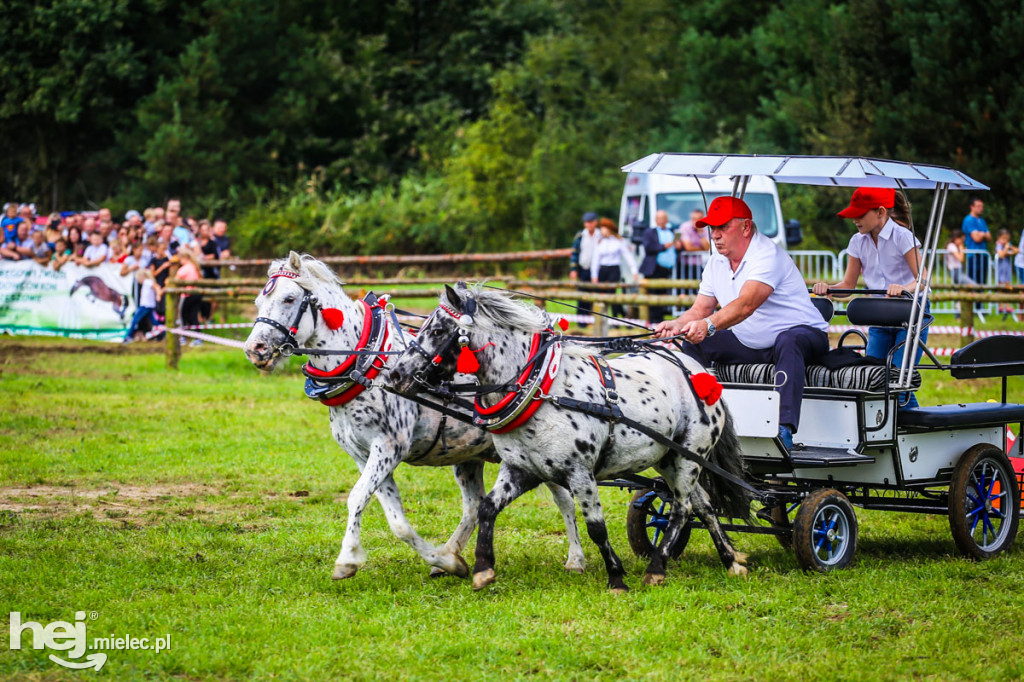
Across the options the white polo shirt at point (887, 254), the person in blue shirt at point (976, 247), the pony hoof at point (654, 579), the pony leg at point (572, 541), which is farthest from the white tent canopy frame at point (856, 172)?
the person in blue shirt at point (976, 247)

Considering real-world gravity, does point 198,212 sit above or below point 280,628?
above

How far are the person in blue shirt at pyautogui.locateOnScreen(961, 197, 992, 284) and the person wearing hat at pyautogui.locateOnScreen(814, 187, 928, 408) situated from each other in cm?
1311

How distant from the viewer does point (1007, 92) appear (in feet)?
84.3

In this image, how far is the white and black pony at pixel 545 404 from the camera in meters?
6.18

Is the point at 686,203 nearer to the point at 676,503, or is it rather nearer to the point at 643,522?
the point at 643,522

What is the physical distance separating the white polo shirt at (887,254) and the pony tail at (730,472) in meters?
1.90

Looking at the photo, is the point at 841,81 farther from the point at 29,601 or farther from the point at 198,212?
the point at 29,601

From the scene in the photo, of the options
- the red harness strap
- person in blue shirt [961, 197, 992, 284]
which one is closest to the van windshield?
person in blue shirt [961, 197, 992, 284]

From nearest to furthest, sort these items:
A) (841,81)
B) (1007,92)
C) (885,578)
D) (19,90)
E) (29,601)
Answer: (29,601), (885,578), (1007,92), (841,81), (19,90)

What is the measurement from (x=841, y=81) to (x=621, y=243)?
12513mm

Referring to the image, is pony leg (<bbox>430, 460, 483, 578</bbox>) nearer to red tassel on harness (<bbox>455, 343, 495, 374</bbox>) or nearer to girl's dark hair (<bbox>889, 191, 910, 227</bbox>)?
red tassel on harness (<bbox>455, 343, 495, 374</bbox>)

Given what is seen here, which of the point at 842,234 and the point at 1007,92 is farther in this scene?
the point at 842,234

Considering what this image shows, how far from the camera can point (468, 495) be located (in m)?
7.28

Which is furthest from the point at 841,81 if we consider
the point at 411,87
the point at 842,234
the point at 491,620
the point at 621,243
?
the point at 491,620
